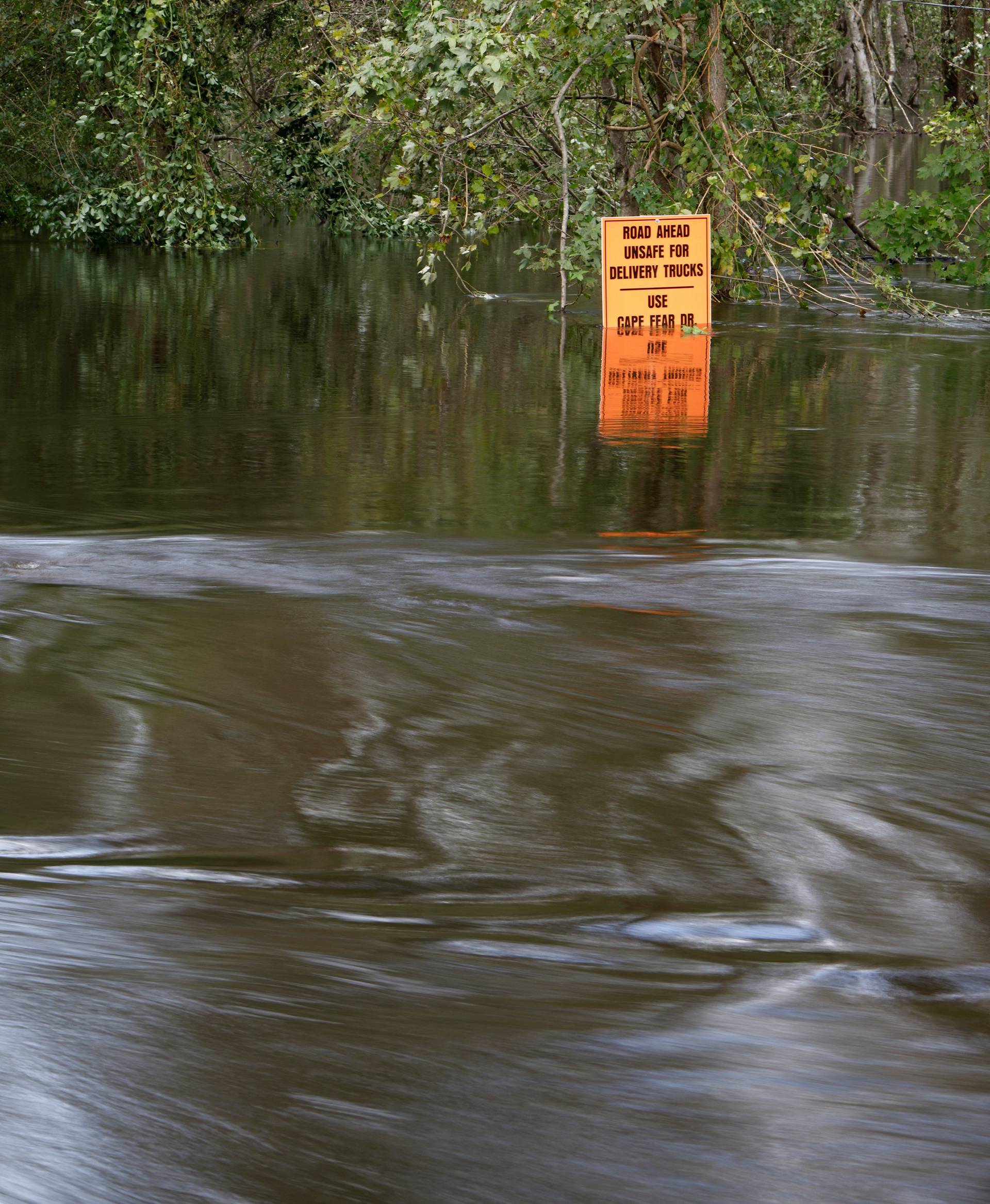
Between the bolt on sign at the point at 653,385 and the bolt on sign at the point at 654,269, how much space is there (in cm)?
21

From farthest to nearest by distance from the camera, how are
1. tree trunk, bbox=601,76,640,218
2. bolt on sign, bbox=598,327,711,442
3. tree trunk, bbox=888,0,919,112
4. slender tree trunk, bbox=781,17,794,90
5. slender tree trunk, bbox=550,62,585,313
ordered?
1. tree trunk, bbox=888,0,919,112
2. slender tree trunk, bbox=781,17,794,90
3. tree trunk, bbox=601,76,640,218
4. slender tree trunk, bbox=550,62,585,313
5. bolt on sign, bbox=598,327,711,442

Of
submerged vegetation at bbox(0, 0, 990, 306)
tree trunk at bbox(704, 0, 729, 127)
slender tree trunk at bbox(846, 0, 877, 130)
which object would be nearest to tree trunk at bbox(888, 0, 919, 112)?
slender tree trunk at bbox(846, 0, 877, 130)

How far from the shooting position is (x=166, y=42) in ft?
66.3

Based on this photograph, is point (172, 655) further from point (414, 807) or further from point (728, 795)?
point (728, 795)

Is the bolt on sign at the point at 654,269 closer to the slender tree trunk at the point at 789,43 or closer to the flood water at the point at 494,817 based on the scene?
the flood water at the point at 494,817

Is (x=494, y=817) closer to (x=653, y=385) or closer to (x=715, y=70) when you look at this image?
(x=653, y=385)

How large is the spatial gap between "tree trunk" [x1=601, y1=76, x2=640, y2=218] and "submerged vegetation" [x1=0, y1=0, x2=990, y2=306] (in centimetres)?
4

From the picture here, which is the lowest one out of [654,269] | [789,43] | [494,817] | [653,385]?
[494,817]

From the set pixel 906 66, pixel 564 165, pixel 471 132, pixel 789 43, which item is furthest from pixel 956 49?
pixel 564 165

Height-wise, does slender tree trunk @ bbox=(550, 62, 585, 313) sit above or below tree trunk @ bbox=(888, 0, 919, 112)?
below

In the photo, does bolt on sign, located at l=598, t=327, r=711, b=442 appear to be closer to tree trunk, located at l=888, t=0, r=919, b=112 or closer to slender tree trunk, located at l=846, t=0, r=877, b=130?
slender tree trunk, located at l=846, t=0, r=877, b=130

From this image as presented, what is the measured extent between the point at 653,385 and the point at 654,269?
6.59 ft

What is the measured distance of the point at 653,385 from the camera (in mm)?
10328

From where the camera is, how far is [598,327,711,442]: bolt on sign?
877 centimetres
